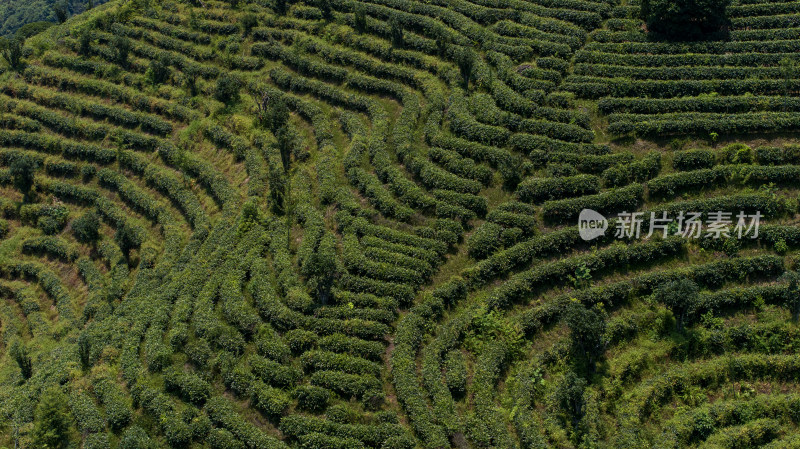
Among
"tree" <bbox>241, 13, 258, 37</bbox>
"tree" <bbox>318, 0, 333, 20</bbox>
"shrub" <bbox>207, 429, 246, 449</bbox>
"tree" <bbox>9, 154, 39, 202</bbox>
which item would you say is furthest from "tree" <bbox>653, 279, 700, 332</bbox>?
"tree" <bbox>9, 154, 39, 202</bbox>

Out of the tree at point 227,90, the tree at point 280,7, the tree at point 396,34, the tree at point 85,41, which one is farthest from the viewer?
the tree at point 85,41

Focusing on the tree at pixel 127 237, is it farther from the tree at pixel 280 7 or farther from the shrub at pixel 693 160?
the shrub at pixel 693 160

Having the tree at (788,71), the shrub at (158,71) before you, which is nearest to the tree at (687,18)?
the tree at (788,71)

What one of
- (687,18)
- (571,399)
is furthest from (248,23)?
(571,399)

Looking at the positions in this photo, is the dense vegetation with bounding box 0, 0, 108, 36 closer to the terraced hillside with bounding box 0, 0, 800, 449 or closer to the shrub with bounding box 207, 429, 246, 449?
the terraced hillside with bounding box 0, 0, 800, 449

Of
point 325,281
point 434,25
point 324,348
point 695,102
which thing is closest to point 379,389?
point 324,348
